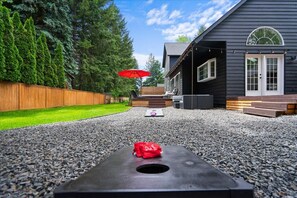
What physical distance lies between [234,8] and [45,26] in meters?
11.0

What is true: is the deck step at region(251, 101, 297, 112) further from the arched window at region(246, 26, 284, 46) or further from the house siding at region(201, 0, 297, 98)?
the arched window at region(246, 26, 284, 46)

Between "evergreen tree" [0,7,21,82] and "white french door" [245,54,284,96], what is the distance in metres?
10.0

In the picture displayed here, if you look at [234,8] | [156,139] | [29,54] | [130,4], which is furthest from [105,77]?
[156,139]

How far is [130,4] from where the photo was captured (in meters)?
21.7

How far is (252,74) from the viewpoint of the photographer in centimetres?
904

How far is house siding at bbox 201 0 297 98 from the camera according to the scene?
8922 millimetres

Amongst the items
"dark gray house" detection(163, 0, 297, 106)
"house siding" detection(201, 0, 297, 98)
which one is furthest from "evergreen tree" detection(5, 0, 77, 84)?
"house siding" detection(201, 0, 297, 98)

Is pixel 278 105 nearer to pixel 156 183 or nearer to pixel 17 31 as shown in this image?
pixel 156 183

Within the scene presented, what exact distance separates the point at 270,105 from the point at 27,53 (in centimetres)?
1036

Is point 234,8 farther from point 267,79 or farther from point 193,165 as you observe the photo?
point 193,165

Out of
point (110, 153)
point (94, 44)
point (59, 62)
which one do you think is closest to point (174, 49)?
point (94, 44)

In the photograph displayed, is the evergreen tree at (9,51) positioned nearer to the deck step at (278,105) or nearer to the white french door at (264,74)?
the deck step at (278,105)

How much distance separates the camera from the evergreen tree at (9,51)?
8250 mm

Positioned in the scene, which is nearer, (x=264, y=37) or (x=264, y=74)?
(x=264, y=74)
